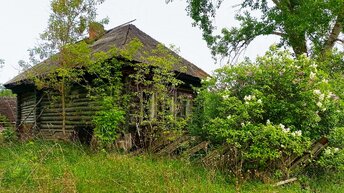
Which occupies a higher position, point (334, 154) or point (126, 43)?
point (126, 43)

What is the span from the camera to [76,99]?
41.7ft

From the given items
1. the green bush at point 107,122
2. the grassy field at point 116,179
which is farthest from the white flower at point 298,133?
the green bush at point 107,122

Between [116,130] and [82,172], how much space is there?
4.21 metres

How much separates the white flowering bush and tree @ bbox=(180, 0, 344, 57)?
4.60 m

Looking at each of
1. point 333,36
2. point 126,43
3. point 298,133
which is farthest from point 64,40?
point 333,36

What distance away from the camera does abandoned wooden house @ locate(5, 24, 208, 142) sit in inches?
481

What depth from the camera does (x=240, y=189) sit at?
5941mm

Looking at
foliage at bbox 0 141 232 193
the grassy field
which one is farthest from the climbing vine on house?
foliage at bbox 0 141 232 193

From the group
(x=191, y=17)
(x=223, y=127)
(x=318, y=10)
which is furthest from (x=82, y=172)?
(x=191, y=17)

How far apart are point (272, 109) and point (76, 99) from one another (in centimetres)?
756

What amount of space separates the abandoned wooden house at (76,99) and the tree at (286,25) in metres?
2.05

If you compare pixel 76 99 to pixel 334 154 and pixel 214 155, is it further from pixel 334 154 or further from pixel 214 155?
pixel 334 154

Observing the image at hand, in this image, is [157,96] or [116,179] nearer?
[116,179]

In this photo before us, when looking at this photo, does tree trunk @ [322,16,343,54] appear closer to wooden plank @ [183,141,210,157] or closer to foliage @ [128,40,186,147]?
foliage @ [128,40,186,147]
